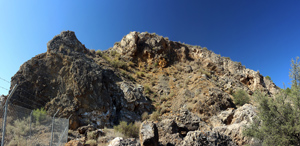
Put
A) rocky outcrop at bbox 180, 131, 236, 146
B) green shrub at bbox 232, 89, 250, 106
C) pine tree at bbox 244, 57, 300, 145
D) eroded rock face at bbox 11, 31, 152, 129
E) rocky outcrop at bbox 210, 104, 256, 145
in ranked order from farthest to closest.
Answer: green shrub at bbox 232, 89, 250, 106
eroded rock face at bbox 11, 31, 152, 129
rocky outcrop at bbox 210, 104, 256, 145
pine tree at bbox 244, 57, 300, 145
rocky outcrop at bbox 180, 131, 236, 146

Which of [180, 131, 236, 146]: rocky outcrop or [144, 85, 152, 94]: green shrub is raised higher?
[144, 85, 152, 94]: green shrub

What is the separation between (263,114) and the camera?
6594mm

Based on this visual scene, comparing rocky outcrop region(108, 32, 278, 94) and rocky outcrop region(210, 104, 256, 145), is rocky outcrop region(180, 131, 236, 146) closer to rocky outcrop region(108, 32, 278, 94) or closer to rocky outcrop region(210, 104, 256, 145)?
rocky outcrop region(210, 104, 256, 145)

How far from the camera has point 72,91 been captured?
42.0ft

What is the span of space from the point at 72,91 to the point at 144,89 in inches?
306

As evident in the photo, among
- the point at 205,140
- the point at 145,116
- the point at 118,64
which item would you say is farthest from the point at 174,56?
the point at 205,140

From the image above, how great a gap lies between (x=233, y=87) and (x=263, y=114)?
43.8ft

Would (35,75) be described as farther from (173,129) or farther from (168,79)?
(168,79)

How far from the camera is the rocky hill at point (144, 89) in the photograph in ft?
28.5

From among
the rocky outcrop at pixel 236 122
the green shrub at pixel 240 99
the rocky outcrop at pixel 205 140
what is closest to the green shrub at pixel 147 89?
the rocky outcrop at pixel 236 122

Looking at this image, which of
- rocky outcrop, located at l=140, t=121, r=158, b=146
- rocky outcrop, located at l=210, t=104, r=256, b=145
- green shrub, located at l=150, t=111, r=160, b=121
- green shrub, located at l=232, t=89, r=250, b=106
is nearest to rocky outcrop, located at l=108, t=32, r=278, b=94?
green shrub, located at l=232, t=89, r=250, b=106

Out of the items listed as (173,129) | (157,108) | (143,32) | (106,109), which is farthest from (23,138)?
(143,32)

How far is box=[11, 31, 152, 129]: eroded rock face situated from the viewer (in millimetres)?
11883

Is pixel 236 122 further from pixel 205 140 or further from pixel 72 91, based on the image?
pixel 72 91
